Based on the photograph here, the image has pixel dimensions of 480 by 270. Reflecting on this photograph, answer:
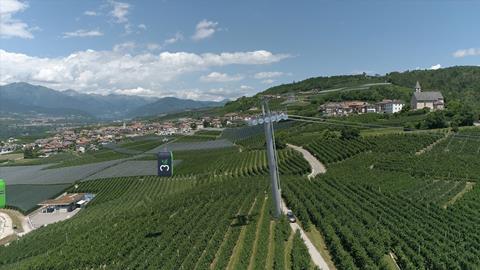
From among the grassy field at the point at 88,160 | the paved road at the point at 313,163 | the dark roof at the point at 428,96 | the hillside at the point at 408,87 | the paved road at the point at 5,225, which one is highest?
the hillside at the point at 408,87

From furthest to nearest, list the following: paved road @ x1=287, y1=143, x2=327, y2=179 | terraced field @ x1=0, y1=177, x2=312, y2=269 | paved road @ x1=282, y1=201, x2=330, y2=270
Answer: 1. paved road @ x1=287, y1=143, x2=327, y2=179
2. terraced field @ x1=0, y1=177, x2=312, y2=269
3. paved road @ x1=282, y1=201, x2=330, y2=270

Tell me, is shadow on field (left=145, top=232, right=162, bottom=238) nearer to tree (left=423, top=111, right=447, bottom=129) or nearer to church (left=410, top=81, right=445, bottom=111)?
tree (left=423, top=111, right=447, bottom=129)

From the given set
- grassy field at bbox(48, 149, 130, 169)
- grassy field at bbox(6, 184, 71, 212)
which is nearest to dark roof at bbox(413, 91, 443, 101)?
grassy field at bbox(48, 149, 130, 169)

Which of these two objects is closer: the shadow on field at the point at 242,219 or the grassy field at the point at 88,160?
the shadow on field at the point at 242,219

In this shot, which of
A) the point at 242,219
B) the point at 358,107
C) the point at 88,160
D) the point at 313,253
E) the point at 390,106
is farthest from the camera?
the point at 88,160

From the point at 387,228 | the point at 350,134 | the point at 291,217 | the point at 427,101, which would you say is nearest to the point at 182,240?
the point at 291,217

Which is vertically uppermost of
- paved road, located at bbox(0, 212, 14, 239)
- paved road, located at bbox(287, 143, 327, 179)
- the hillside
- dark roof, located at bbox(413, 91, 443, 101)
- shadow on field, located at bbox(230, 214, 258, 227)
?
the hillside

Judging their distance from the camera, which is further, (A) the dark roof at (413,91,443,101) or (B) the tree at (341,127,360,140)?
(A) the dark roof at (413,91,443,101)

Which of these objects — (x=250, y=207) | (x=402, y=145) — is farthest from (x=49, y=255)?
(x=402, y=145)

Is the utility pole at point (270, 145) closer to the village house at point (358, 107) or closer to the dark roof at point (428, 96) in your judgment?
the village house at point (358, 107)

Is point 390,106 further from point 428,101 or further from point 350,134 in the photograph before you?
point 350,134

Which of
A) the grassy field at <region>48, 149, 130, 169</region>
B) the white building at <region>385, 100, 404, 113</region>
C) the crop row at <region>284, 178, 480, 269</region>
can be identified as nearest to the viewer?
the crop row at <region>284, 178, 480, 269</region>

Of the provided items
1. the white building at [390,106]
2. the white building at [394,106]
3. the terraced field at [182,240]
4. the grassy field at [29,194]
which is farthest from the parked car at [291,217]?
the white building at [394,106]

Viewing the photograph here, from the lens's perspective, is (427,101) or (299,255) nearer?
(299,255)
